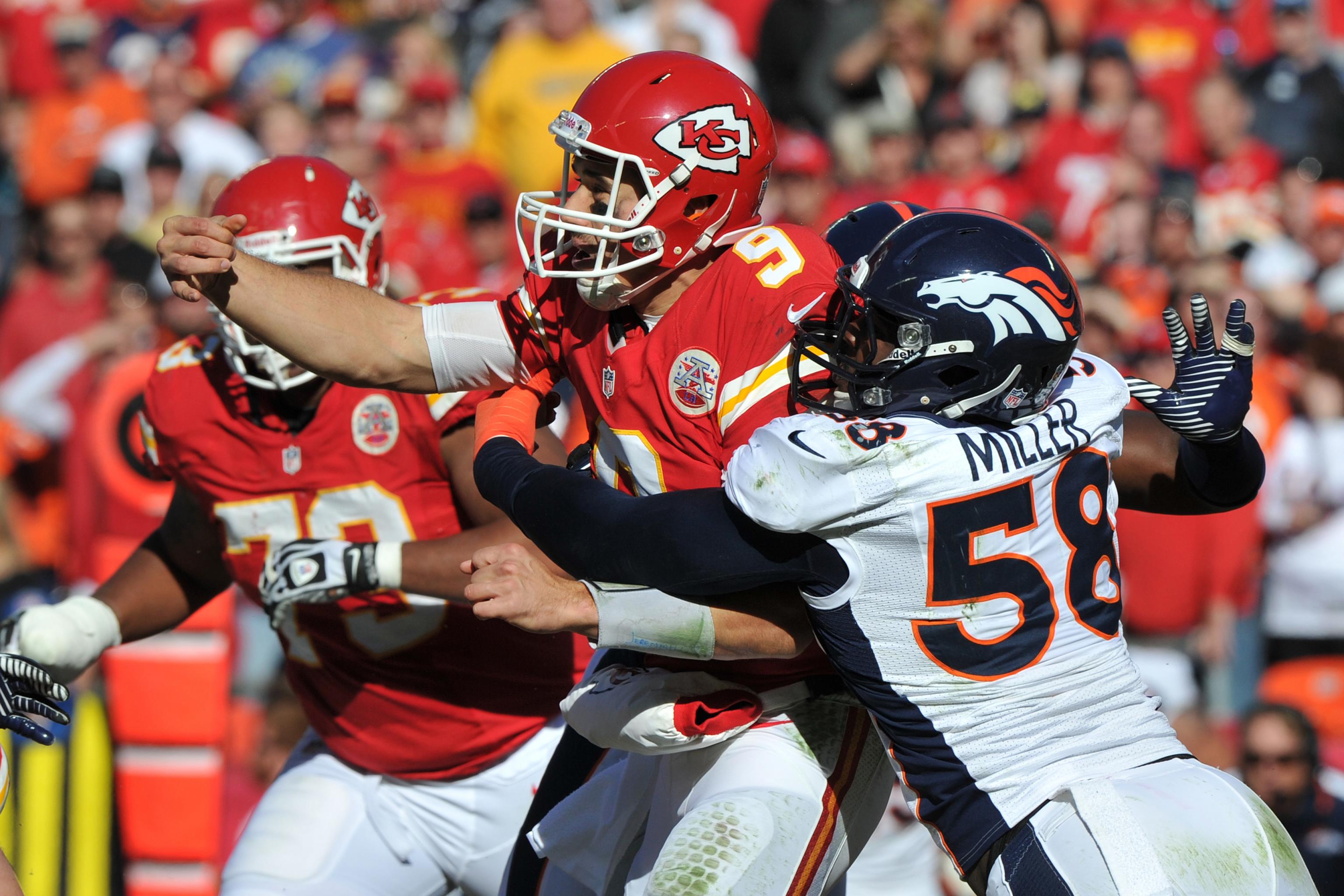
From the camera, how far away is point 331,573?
131 inches

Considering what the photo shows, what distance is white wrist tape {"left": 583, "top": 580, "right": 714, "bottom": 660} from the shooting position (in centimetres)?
266

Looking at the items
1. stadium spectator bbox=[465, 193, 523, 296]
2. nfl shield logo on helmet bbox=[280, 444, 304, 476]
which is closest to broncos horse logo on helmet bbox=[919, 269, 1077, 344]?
nfl shield logo on helmet bbox=[280, 444, 304, 476]

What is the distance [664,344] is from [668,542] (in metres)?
0.47

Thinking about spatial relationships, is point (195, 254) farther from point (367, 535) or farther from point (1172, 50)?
point (1172, 50)

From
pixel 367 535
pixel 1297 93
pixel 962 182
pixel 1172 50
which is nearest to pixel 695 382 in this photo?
pixel 367 535

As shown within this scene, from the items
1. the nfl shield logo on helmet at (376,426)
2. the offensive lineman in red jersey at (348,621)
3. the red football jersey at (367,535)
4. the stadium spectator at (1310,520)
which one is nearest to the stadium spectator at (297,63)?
the stadium spectator at (1310,520)

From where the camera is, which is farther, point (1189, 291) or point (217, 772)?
point (1189, 291)

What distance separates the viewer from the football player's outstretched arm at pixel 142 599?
366 centimetres

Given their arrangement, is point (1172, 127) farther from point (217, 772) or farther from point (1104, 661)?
point (1104, 661)

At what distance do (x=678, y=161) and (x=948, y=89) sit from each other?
693 centimetres

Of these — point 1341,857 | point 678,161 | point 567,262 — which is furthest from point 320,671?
point 1341,857

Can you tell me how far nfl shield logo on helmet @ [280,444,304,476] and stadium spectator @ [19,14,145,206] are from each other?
21.8ft

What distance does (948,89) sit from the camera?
9.48 metres

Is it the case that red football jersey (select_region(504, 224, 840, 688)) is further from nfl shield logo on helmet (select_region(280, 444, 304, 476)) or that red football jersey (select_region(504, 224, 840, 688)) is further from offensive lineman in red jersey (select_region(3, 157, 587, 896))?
nfl shield logo on helmet (select_region(280, 444, 304, 476))
